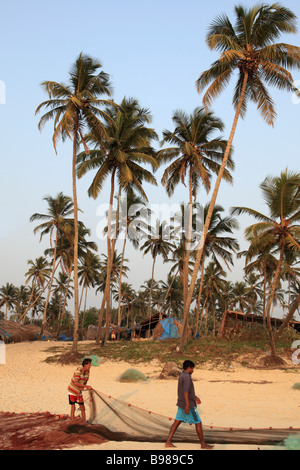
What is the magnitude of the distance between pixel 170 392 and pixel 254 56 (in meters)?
15.3

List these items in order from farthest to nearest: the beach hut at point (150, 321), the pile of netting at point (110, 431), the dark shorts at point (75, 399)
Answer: the beach hut at point (150, 321), the dark shorts at point (75, 399), the pile of netting at point (110, 431)

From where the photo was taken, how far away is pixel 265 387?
39.7 ft

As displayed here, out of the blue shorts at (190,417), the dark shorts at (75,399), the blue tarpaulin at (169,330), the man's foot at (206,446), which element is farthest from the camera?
the blue tarpaulin at (169,330)

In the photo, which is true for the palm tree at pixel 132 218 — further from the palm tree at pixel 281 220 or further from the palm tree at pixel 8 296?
the palm tree at pixel 8 296

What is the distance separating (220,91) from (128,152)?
7.70 metres

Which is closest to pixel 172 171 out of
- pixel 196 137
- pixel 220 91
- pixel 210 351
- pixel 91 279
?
pixel 196 137

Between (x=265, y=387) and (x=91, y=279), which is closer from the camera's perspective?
(x=265, y=387)

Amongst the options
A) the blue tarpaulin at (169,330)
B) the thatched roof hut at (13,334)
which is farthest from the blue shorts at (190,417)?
the thatched roof hut at (13,334)

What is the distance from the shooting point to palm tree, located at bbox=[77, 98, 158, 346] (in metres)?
22.4

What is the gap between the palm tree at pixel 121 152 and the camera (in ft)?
73.5

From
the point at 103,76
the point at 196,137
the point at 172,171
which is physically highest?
the point at 103,76

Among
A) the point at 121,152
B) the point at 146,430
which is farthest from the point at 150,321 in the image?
the point at 146,430

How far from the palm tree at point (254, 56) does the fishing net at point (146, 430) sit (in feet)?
34.5
